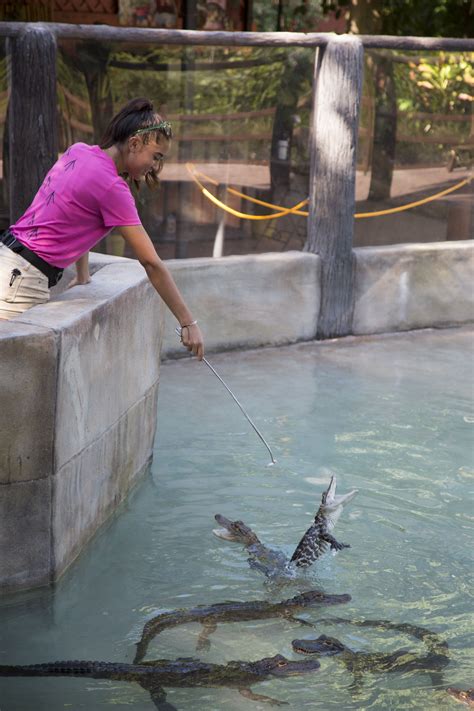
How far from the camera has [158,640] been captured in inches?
157

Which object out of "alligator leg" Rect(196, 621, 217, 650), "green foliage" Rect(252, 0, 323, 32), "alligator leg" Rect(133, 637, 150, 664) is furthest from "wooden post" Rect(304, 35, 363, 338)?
"green foliage" Rect(252, 0, 323, 32)

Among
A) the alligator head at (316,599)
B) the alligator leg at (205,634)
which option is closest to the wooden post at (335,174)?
the alligator head at (316,599)

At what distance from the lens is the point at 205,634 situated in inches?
159

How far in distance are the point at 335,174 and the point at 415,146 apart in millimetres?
1029

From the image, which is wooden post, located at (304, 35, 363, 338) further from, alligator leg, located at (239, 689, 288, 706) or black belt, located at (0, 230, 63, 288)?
alligator leg, located at (239, 689, 288, 706)

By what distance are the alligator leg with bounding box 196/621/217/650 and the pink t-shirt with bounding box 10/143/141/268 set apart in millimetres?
1528

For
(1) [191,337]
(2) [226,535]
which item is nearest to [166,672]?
(2) [226,535]

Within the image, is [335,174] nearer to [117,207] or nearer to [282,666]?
[117,207]

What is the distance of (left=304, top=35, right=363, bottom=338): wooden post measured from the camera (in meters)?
7.88

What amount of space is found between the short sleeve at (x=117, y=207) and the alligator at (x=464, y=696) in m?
2.04

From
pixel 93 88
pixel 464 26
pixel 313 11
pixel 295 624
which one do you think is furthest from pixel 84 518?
pixel 313 11

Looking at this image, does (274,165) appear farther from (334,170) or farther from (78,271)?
(78,271)

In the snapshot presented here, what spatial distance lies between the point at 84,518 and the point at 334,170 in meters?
4.16

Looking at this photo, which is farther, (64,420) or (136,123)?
(136,123)
